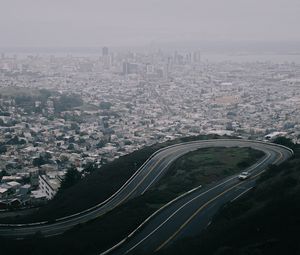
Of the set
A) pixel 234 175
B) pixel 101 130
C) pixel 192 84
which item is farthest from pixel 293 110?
pixel 234 175

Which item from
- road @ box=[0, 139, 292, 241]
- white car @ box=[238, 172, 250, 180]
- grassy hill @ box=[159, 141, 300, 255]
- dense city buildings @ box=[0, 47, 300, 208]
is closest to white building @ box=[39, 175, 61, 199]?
dense city buildings @ box=[0, 47, 300, 208]

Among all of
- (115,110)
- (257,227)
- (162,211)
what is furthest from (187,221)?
(115,110)

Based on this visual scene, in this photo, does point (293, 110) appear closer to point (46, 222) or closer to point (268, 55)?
point (46, 222)

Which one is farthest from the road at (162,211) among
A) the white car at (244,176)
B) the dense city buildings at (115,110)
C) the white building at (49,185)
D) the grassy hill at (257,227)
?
the dense city buildings at (115,110)

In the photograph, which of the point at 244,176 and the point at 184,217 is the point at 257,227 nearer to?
the point at 184,217

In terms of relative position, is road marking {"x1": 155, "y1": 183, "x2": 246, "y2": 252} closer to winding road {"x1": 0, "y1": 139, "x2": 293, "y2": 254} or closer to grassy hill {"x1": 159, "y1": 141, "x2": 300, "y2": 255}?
winding road {"x1": 0, "y1": 139, "x2": 293, "y2": 254}

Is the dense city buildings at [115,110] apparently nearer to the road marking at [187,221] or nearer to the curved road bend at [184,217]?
the curved road bend at [184,217]
